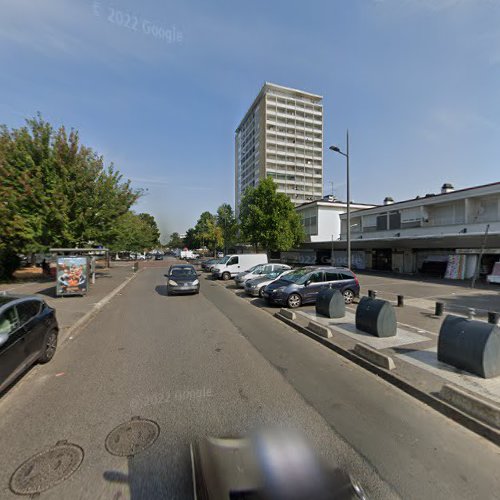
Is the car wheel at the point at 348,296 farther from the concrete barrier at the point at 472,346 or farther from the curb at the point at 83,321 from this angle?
the curb at the point at 83,321

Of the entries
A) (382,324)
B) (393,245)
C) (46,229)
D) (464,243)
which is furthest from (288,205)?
(382,324)

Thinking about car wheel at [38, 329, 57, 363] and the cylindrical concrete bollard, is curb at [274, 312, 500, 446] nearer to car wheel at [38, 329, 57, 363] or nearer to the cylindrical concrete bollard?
the cylindrical concrete bollard

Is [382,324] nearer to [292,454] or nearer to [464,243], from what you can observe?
[292,454]

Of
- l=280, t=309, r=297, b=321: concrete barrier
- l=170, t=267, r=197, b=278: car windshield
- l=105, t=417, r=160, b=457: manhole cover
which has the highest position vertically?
l=170, t=267, r=197, b=278: car windshield

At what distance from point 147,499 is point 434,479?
2802mm

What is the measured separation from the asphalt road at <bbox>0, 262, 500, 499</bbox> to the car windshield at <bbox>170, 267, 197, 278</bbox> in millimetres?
7929

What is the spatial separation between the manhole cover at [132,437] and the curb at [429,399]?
155 inches

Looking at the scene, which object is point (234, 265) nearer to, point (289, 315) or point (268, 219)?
point (268, 219)

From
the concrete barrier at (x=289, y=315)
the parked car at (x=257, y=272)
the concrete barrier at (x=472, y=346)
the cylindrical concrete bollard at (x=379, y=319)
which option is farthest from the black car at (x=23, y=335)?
the parked car at (x=257, y=272)

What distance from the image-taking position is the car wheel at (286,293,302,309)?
1113 cm

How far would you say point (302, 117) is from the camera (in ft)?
272

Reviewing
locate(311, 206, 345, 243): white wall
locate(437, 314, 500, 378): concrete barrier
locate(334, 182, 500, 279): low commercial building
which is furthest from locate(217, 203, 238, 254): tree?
locate(437, 314, 500, 378): concrete barrier

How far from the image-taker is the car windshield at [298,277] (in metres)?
11.6

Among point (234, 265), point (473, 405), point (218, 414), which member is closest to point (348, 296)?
point (473, 405)
